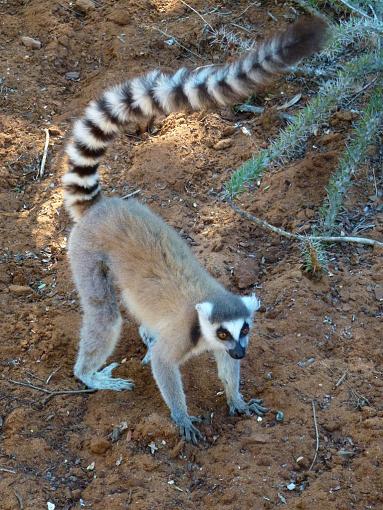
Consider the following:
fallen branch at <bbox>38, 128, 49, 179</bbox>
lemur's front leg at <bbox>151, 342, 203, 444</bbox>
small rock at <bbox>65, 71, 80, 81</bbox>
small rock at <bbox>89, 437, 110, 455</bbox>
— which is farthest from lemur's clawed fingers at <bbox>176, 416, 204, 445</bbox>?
small rock at <bbox>65, 71, 80, 81</bbox>

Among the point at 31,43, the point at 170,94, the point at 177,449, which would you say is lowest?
the point at 177,449

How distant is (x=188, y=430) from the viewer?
186 inches

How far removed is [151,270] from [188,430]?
1.11 m

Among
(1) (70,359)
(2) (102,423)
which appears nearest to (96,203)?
(1) (70,359)

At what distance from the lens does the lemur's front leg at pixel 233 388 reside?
490cm

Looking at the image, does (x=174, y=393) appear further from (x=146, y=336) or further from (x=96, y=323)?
(x=146, y=336)

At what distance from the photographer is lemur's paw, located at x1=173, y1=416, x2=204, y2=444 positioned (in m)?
4.70

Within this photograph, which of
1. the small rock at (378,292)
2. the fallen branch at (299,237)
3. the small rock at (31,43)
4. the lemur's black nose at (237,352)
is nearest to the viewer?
the lemur's black nose at (237,352)

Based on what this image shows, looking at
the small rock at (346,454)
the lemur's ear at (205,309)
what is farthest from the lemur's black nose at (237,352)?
the small rock at (346,454)

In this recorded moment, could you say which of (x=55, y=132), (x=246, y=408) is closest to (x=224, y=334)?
(x=246, y=408)

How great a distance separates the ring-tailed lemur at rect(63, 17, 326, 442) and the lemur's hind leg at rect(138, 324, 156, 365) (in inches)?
0.4

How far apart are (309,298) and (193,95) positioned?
1.77 m

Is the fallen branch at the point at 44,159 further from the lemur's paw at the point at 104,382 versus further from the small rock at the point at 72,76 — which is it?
the lemur's paw at the point at 104,382

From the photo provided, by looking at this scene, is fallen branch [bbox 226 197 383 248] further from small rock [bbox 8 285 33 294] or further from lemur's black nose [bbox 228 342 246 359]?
small rock [bbox 8 285 33 294]
